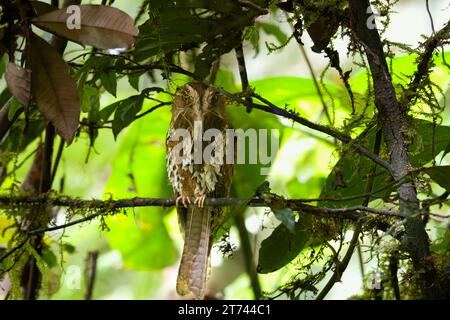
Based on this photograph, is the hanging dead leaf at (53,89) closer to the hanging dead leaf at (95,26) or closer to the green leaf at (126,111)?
the hanging dead leaf at (95,26)

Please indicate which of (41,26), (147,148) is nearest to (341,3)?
(41,26)

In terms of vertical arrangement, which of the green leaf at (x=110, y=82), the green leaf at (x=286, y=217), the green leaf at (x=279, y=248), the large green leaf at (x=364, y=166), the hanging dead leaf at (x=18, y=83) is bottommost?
the green leaf at (x=286, y=217)

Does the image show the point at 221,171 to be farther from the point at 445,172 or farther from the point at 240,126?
the point at 445,172

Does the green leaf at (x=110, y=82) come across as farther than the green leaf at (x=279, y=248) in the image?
Yes

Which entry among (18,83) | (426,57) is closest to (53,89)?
(18,83)

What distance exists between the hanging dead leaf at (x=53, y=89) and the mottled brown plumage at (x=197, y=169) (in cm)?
45

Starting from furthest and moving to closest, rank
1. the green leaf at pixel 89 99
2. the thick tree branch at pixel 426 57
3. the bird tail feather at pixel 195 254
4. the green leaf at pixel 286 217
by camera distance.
→ the green leaf at pixel 89 99
the bird tail feather at pixel 195 254
the thick tree branch at pixel 426 57
the green leaf at pixel 286 217

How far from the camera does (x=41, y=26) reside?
1042 mm

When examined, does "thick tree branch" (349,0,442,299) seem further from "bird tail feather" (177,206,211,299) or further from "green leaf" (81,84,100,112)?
"green leaf" (81,84,100,112)

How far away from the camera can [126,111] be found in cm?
146

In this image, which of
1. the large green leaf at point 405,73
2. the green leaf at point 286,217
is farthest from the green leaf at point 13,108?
the large green leaf at point 405,73

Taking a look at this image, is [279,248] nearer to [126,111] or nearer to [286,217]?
[286,217]

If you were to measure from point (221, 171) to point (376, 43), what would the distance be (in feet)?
1.78

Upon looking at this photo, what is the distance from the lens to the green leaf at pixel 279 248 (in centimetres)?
127
